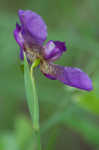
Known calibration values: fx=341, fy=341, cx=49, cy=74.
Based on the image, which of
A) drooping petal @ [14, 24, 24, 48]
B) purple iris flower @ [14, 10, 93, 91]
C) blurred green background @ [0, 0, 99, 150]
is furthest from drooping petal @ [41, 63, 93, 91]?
blurred green background @ [0, 0, 99, 150]

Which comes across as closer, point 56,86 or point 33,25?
point 33,25

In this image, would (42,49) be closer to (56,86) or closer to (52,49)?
(52,49)

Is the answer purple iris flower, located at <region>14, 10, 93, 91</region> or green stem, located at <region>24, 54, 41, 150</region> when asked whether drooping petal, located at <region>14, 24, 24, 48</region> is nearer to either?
purple iris flower, located at <region>14, 10, 93, 91</region>

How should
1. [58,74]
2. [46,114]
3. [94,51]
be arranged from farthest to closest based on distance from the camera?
[46,114], [94,51], [58,74]

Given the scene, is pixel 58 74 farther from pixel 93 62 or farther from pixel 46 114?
pixel 46 114

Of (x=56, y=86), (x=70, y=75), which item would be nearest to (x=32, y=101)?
(x=70, y=75)

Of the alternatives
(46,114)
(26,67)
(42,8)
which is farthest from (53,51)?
(42,8)

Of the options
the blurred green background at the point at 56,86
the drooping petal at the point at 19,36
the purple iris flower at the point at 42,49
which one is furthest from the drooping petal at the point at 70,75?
the blurred green background at the point at 56,86

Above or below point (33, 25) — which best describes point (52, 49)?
below
